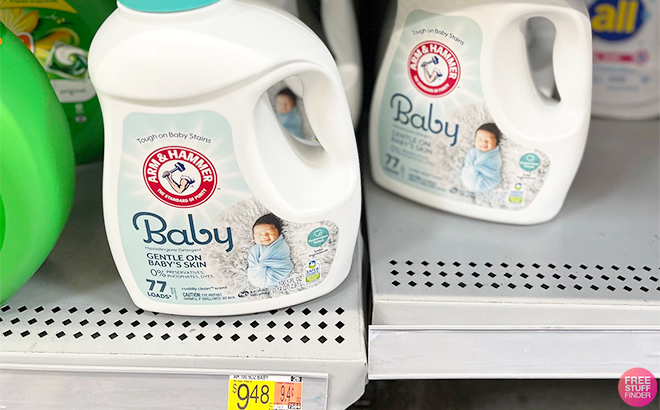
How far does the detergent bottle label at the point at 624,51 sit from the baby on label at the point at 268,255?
0.78 m

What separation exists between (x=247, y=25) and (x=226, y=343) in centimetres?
34

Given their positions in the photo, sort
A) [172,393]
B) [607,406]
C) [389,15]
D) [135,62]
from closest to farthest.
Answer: [135,62] → [172,393] → [389,15] → [607,406]

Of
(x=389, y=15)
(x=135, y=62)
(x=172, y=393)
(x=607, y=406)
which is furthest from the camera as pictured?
(x=607, y=406)

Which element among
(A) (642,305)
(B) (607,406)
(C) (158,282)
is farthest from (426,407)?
(C) (158,282)

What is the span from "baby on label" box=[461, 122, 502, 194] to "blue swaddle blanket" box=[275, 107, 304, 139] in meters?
0.24

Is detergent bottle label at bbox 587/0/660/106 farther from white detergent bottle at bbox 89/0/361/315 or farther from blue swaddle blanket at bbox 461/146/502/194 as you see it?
white detergent bottle at bbox 89/0/361/315

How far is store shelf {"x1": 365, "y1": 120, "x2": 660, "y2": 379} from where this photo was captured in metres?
0.71

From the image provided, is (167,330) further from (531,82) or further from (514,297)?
(531,82)

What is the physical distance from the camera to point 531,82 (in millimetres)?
814

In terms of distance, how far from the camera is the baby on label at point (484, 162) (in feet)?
2.67

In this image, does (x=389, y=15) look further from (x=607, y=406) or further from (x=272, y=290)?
(x=607, y=406)

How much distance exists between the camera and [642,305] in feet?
2.36

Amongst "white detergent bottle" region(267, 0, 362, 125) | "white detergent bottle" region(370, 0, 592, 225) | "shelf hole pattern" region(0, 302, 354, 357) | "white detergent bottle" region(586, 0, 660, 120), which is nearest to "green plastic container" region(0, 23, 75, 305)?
"shelf hole pattern" region(0, 302, 354, 357)

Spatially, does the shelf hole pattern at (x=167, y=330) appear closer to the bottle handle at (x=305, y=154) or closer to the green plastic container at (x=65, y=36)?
the bottle handle at (x=305, y=154)
